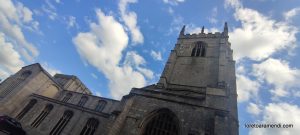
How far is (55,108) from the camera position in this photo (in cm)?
2227

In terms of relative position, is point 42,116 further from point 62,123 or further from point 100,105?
point 100,105

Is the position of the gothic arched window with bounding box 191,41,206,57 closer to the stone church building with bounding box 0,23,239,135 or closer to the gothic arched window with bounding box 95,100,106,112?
the stone church building with bounding box 0,23,239,135

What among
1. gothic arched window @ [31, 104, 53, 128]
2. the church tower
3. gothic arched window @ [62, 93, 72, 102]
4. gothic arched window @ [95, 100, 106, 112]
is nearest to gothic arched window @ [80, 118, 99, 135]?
the church tower

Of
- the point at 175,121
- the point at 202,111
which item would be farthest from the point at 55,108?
the point at 202,111

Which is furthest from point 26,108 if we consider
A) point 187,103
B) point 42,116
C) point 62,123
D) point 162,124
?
point 187,103

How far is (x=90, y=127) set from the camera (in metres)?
18.8

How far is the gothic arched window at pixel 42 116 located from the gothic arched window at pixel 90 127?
7134 millimetres

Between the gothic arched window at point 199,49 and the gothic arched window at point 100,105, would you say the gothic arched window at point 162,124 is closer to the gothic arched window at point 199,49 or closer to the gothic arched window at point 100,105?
the gothic arched window at point 199,49

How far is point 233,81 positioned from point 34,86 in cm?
2765

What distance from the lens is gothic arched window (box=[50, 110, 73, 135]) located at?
767 inches

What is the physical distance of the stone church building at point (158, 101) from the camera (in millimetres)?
12812

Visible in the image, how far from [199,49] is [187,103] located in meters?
11.8

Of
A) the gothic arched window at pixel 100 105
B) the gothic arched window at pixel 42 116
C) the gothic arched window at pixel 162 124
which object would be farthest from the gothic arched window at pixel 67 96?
the gothic arched window at pixel 162 124

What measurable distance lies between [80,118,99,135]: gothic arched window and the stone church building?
102 millimetres
